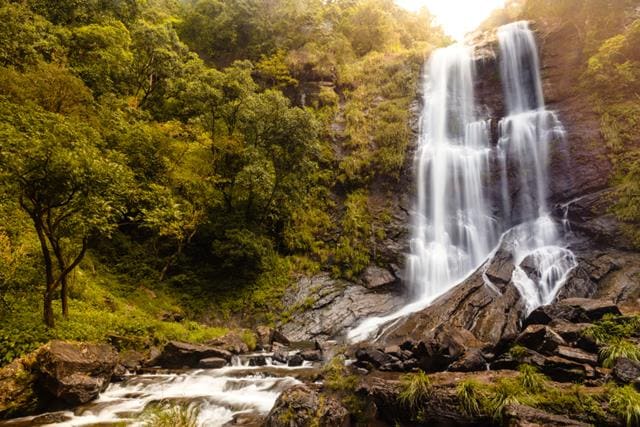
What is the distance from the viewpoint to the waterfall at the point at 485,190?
1590cm

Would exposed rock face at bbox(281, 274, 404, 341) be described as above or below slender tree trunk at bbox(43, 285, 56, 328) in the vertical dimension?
below

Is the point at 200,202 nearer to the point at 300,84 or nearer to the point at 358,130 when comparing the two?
the point at 358,130

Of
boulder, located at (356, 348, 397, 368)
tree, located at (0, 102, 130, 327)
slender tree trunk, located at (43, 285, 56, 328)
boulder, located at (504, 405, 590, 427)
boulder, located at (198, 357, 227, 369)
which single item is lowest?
boulder, located at (198, 357, 227, 369)

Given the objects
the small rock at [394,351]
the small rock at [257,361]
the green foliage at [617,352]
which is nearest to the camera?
the green foliage at [617,352]

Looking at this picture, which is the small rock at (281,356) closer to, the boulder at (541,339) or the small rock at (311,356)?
the small rock at (311,356)

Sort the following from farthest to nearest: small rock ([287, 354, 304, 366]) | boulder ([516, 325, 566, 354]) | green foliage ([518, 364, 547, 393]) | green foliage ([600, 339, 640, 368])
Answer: small rock ([287, 354, 304, 366]), boulder ([516, 325, 566, 354]), green foliage ([600, 339, 640, 368]), green foliage ([518, 364, 547, 393])

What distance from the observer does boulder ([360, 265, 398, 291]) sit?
17531 mm

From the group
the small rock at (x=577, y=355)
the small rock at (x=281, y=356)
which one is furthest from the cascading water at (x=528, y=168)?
the small rock at (x=281, y=356)

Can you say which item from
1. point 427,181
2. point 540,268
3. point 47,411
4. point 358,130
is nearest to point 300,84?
point 358,130

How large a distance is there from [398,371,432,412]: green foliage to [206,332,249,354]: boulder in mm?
7064

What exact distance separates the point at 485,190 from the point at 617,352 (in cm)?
1336

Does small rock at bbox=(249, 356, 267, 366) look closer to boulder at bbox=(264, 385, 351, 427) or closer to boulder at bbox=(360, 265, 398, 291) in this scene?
boulder at bbox=(264, 385, 351, 427)

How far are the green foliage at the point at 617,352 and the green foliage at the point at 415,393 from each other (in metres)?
3.77

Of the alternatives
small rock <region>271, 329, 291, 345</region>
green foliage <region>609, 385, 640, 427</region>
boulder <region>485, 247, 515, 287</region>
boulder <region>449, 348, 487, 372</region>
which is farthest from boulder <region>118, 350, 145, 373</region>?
boulder <region>485, 247, 515, 287</region>
